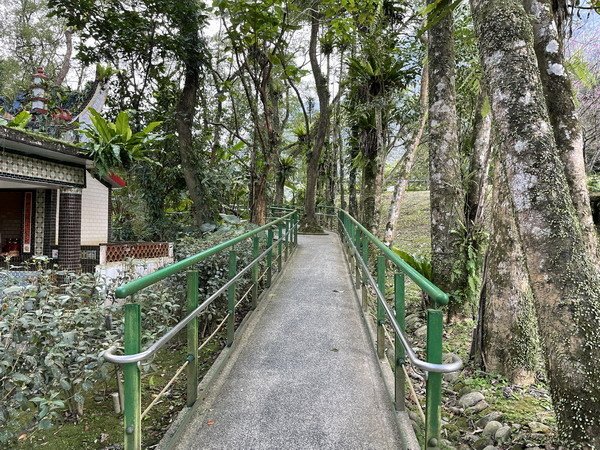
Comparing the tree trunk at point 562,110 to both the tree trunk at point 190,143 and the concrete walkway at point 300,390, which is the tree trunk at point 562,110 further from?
the tree trunk at point 190,143

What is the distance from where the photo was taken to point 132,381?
74.4 inches

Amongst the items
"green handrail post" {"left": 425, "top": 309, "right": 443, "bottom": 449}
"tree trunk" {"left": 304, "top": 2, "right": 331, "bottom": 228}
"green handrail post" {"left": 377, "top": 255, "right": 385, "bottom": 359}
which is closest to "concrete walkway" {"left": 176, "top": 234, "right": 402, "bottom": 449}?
"green handrail post" {"left": 377, "top": 255, "right": 385, "bottom": 359}

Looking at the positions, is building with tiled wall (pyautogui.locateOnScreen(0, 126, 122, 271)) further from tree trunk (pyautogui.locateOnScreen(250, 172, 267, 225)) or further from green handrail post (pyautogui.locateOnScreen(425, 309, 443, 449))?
green handrail post (pyautogui.locateOnScreen(425, 309, 443, 449))

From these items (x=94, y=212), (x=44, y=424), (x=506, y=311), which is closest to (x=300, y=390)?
(x=44, y=424)

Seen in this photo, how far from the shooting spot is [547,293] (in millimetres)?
2361

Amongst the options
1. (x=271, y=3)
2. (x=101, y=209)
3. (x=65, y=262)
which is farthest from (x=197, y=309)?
(x=101, y=209)

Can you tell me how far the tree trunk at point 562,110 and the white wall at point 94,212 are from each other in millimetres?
9612

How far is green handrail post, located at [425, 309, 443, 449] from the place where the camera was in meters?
1.87

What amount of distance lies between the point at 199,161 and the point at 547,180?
11178 millimetres

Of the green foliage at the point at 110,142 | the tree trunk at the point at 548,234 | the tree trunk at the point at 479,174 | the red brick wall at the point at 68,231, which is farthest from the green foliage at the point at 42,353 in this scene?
the red brick wall at the point at 68,231

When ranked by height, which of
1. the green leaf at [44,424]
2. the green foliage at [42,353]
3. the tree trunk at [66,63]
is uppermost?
the tree trunk at [66,63]

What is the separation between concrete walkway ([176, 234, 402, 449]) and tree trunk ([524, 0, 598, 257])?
7.34 feet

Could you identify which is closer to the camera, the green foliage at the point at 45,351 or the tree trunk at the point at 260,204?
the green foliage at the point at 45,351

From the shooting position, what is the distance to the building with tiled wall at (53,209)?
8469 millimetres
